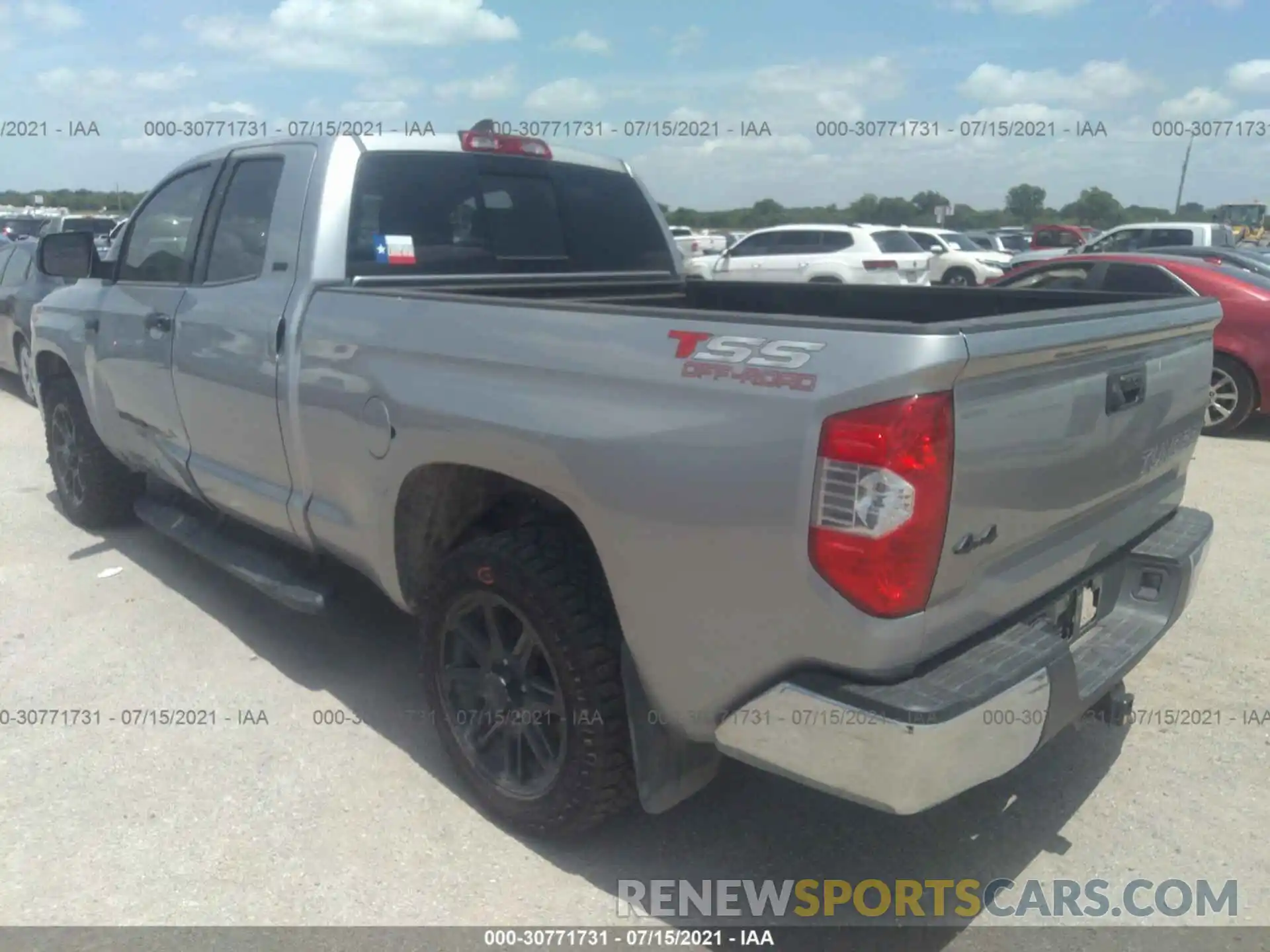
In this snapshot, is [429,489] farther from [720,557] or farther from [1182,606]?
[1182,606]

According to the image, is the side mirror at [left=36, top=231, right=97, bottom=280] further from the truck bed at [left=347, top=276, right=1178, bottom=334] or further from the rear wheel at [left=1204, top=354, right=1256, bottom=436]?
the rear wheel at [left=1204, top=354, right=1256, bottom=436]

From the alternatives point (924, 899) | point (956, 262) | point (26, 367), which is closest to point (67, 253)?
point (924, 899)

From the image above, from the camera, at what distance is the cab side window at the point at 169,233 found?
4441mm

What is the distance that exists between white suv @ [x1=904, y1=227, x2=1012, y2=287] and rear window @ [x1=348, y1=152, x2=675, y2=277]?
15932mm

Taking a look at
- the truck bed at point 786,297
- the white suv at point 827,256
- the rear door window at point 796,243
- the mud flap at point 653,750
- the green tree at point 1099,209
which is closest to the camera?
the mud flap at point 653,750

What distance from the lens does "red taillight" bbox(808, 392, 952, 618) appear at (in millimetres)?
2082

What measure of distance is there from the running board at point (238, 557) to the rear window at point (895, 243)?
14784 mm

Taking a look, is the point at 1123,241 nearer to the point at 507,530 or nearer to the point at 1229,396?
the point at 1229,396

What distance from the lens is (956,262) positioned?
20.8 meters

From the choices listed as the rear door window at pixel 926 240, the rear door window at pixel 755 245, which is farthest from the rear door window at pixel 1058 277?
the rear door window at pixel 926 240

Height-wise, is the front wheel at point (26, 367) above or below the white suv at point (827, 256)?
below

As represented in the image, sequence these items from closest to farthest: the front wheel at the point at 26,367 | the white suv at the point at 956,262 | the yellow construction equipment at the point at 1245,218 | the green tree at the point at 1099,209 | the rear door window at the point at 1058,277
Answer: the front wheel at the point at 26,367 → the rear door window at the point at 1058,277 → the white suv at the point at 956,262 → the yellow construction equipment at the point at 1245,218 → the green tree at the point at 1099,209

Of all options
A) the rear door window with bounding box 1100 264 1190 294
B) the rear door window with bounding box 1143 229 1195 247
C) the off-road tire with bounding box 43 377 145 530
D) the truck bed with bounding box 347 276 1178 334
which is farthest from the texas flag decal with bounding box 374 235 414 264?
the rear door window with bounding box 1143 229 1195 247

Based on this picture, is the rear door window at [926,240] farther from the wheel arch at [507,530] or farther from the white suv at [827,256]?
the wheel arch at [507,530]
